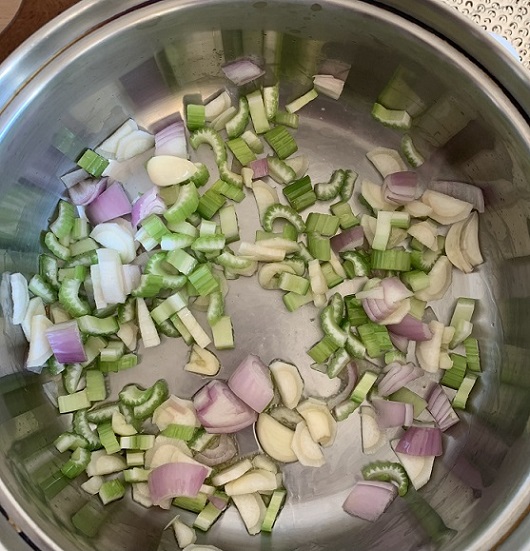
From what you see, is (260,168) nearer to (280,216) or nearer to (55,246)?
(280,216)

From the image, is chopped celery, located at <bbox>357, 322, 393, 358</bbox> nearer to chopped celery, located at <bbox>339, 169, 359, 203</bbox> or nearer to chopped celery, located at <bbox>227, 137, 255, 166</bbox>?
chopped celery, located at <bbox>339, 169, 359, 203</bbox>

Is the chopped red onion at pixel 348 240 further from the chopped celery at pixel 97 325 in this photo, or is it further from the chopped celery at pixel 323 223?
the chopped celery at pixel 97 325

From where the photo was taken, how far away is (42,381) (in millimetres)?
1232

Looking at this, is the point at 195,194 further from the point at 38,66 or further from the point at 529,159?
the point at 529,159

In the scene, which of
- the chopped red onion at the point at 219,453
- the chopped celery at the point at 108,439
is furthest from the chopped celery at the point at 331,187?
the chopped celery at the point at 108,439

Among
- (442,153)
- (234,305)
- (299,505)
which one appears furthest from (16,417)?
(442,153)

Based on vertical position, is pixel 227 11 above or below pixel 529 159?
above

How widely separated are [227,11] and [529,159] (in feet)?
2.07

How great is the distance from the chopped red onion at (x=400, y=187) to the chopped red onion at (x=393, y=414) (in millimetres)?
435

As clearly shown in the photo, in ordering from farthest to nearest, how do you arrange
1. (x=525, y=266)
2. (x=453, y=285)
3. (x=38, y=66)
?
(x=453, y=285) < (x=525, y=266) < (x=38, y=66)

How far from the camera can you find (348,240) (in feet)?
4.28

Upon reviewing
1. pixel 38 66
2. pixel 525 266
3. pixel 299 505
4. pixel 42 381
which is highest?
pixel 38 66

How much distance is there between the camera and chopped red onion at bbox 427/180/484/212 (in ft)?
4.15

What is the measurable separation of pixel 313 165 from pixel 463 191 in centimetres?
34
